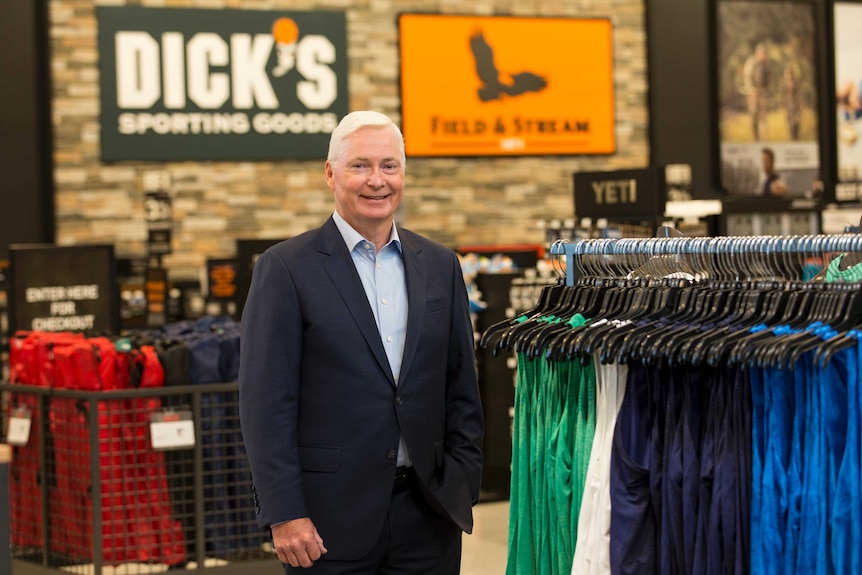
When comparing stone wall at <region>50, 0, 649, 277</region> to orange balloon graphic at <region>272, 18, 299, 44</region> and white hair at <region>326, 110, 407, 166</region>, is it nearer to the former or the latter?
orange balloon graphic at <region>272, 18, 299, 44</region>

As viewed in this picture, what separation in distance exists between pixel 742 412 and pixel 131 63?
24.5ft

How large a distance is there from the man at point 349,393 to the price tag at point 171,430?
7.62 ft

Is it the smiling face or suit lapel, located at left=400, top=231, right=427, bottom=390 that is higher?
the smiling face

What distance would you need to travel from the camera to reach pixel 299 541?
2.55m

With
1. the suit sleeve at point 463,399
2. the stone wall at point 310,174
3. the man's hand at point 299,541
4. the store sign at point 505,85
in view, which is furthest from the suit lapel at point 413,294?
the store sign at point 505,85

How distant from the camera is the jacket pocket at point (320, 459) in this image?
2623 mm

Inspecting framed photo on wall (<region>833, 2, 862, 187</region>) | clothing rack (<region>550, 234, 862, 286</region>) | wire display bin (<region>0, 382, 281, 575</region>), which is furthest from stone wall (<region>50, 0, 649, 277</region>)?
clothing rack (<region>550, 234, 862, 286</region>)

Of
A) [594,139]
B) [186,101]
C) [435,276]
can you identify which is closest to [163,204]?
[186,101]

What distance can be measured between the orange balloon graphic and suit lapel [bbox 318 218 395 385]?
709 cm

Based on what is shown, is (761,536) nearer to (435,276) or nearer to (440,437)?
(440,437)

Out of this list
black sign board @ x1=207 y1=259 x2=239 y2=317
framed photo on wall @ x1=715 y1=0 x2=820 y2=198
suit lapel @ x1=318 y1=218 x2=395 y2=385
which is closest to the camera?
suit lapel @ x1=318 y1=218 x2=395 y2=385

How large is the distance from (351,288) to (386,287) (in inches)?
4.3

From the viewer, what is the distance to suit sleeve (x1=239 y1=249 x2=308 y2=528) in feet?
8.32

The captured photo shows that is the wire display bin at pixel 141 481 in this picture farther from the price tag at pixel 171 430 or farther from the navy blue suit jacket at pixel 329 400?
the navy blue suit jacket at pixel 329 400
